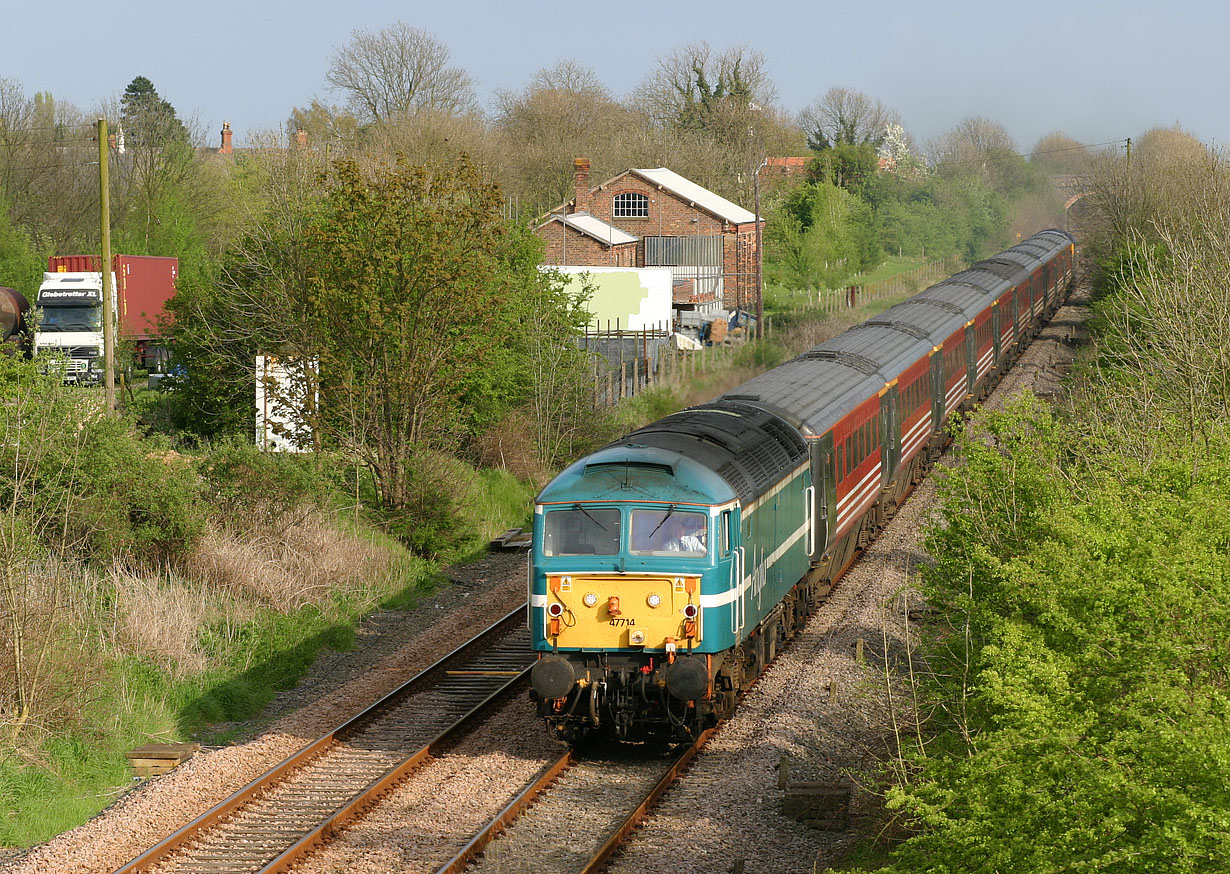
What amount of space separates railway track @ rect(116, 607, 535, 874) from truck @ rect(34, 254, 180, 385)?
2184 centimetres

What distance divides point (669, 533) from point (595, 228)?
1759 inches

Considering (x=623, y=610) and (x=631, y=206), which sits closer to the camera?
(x=623, y=610)

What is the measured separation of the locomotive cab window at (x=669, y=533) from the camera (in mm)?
12156

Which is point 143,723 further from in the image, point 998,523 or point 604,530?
point 998,523

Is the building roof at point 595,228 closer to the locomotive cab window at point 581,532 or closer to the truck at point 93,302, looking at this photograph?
the truck at point 93,302

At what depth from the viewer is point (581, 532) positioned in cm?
1239

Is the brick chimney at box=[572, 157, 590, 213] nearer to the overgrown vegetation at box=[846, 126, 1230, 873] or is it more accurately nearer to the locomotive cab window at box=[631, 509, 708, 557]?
the overgrown vegetation at box=[846, 126, 1230, 873]

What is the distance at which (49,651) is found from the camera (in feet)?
42.9

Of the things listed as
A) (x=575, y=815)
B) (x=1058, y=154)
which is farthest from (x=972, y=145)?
(x=575, y=815)

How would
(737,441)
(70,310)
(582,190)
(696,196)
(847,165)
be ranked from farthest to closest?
(847,165) → (696,196) → (582,190) → (70,310) → (737,441)

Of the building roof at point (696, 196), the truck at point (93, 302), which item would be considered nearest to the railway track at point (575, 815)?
the truck at point (93, 302)

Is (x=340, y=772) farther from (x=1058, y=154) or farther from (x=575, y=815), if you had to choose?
(x=1058, y=154)

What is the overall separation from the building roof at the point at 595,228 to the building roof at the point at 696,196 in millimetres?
2834

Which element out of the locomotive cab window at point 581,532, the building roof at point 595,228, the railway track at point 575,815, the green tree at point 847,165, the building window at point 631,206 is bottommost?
the railway track at point 575,815
